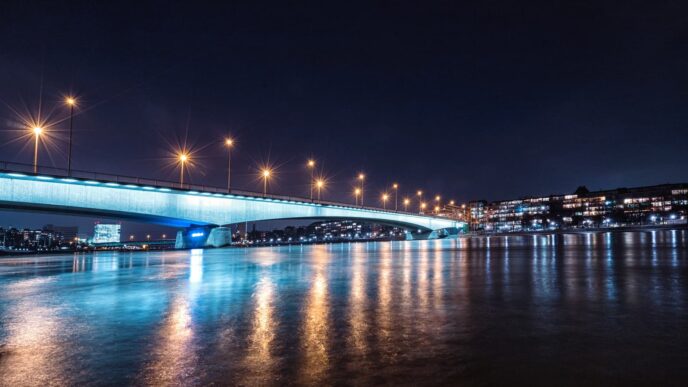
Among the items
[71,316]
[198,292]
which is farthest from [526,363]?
[198,292]

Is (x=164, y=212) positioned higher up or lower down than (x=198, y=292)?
higher up

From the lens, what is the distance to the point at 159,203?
52.5m

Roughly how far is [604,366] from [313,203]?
74.6m

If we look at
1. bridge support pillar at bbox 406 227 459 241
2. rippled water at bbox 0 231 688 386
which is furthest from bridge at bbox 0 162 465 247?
bridge support pillar at bbox 406 227 459 241

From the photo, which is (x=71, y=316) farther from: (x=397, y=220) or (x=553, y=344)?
(x=397, y=220)

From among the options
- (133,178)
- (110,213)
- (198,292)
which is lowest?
(198,292)

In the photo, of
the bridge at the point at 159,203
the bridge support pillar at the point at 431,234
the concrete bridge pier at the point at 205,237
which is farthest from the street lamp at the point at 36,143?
the bridge support pillar at the point at 431,234

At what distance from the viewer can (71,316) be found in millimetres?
8672

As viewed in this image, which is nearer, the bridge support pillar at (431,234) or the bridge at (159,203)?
the bridge at (159,203)

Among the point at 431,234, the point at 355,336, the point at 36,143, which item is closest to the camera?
the point at 355,336

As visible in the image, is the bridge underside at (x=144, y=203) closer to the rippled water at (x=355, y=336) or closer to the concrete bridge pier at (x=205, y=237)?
the concrete bridge pier at (x=205, y=237)

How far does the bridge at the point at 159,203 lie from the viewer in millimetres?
42031

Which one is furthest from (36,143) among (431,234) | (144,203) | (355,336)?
(431,234)

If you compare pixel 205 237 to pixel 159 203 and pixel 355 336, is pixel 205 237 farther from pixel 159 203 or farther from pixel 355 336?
pixel 355 336
